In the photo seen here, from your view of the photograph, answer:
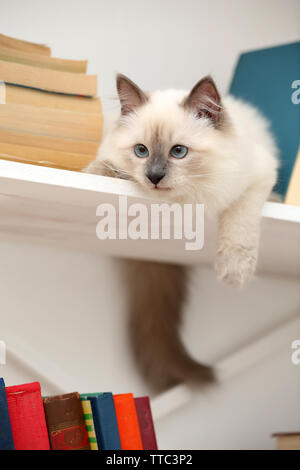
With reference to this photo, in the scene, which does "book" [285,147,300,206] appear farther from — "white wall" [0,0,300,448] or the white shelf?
"white wall" [0,0,300,448]

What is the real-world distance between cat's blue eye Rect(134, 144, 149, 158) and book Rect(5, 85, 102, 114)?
0.11 meters

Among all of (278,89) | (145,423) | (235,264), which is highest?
(278,89)

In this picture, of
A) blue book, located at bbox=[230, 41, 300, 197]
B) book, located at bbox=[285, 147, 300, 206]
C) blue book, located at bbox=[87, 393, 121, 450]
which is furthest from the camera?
blue book, located at bbox=[230, 41, 300, 197]

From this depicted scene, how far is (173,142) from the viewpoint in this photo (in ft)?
3.53

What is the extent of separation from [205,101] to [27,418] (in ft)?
2.34

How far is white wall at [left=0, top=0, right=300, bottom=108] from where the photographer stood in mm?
1568

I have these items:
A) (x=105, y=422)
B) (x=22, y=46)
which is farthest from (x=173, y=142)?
(x=105, y=422)

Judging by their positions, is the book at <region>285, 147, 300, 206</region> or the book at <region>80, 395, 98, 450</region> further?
the book at <region>285, 147, 300, 206</region>

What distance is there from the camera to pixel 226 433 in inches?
62.1

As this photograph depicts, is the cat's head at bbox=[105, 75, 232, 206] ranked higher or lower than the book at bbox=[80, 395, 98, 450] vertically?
higher

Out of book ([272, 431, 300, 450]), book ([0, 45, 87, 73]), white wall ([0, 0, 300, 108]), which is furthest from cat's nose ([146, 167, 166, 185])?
book ([272, 431, 300, 450])

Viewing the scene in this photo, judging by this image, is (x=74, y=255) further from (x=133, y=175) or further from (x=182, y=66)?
(x=182, y=66)

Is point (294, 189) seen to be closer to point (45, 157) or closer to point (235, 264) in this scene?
point (235, 264)

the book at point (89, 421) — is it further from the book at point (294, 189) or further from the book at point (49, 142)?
the book at point (294, 189)
